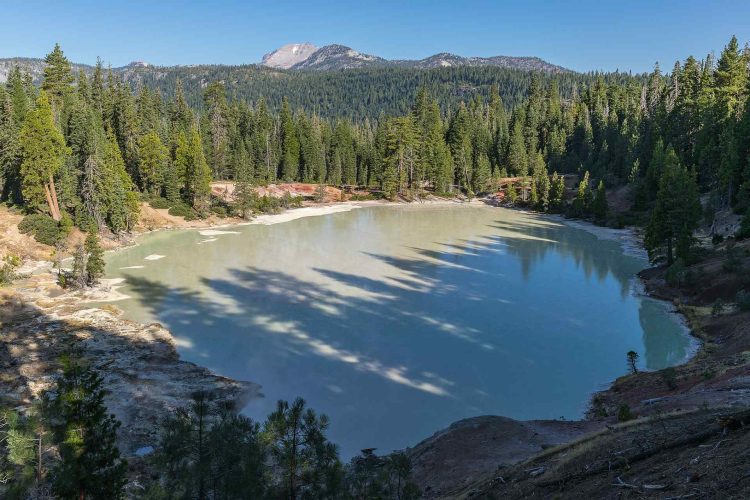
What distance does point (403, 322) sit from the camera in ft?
93.6

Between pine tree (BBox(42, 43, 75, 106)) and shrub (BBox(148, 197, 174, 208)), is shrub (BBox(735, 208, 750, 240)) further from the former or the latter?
pine tree (BBox(42, 43, 75, 106))

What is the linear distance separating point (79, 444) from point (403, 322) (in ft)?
68.2

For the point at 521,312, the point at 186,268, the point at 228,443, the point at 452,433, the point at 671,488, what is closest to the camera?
the point at 671,488

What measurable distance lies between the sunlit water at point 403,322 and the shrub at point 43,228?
487cm

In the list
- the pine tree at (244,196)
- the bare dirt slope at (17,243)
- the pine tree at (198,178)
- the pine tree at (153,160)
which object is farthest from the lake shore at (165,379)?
the pine tree at (244,196)

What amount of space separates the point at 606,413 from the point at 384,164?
79.3 meters

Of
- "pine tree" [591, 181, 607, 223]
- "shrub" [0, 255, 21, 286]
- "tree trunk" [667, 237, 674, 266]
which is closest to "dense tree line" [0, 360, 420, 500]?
"shrub" [0, 255, 21, 286]

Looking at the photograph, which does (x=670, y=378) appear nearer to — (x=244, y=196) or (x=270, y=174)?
(x=244, y=196)

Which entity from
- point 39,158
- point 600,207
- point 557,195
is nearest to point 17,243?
point 39,158

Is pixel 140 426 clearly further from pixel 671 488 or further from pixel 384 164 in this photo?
pixel 384 164

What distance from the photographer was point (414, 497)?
9.28m

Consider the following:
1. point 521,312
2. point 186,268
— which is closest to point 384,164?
point 186,268

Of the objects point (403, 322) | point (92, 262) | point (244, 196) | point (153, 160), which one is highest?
point (153, 160)

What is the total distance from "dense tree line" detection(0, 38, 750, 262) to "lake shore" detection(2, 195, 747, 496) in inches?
663
